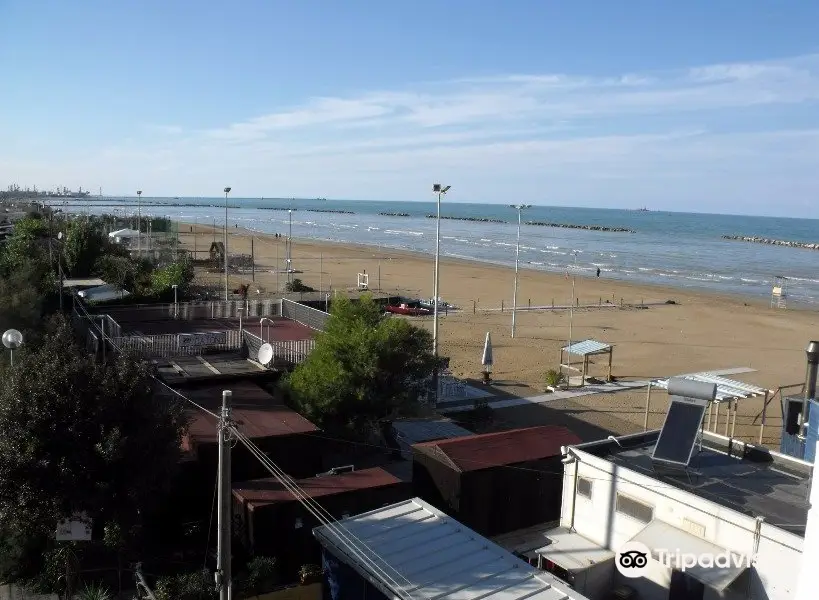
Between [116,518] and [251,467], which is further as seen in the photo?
[251,467]

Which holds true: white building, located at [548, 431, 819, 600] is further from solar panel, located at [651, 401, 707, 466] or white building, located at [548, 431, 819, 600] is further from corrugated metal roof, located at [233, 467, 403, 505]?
corrugated metal roof, located at [233, 467, 403, 505]

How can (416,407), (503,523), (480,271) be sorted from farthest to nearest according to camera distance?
(480,271) → (416,407) → (503,523)

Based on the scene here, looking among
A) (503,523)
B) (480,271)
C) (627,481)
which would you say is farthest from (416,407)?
(480,271)

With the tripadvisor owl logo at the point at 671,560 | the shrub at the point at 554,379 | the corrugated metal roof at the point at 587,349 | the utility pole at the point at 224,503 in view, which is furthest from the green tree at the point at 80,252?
the tripadvisor owl logo at the point at 671,560

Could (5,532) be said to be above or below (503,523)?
above

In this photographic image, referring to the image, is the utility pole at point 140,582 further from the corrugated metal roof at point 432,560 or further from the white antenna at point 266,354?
the white antenna at point 266,354

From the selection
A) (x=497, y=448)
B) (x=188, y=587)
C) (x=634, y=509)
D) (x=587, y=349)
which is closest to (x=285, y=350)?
(x=497, y=448)

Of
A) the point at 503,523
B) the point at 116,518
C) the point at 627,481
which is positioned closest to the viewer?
the point at 116,518

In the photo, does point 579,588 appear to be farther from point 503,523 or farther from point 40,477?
point 40,477
